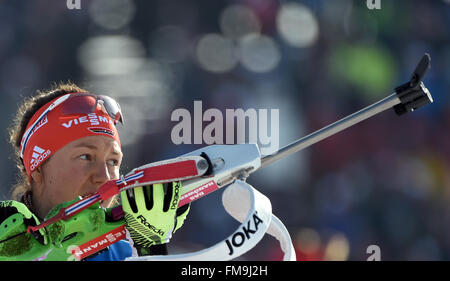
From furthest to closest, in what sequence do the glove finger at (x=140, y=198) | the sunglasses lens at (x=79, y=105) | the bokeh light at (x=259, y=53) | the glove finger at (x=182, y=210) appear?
the bokeh light at (x=259, y=53), the sunglasses lens at (x=79, y=105), the glove finger at (x=182, y=210), the glove finger at (x=140, y=198)

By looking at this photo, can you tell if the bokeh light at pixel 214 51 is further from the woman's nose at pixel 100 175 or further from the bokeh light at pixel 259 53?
the woman's nose at pixel 100 175

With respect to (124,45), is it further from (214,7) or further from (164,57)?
(214,7)

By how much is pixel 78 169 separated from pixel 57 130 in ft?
0.54

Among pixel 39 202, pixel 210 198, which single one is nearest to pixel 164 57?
pixel 210 198

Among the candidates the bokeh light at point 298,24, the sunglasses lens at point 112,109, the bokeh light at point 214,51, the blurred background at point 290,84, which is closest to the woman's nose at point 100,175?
the sunglasses lens at point 112,109

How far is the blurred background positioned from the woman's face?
973 millimetres

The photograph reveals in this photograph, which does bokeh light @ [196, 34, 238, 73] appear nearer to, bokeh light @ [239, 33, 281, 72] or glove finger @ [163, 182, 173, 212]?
bokeh light @ [239, 33, 281, 72]

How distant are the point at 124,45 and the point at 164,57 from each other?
0.63 feet

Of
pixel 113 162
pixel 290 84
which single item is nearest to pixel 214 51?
pixel 290 84

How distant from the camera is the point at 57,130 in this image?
205 centimetres

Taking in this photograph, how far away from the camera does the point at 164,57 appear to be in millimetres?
3113

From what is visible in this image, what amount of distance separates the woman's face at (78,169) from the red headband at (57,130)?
2 centimetres

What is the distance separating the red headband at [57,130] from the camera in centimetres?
204

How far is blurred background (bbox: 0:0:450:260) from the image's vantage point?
3051mm
